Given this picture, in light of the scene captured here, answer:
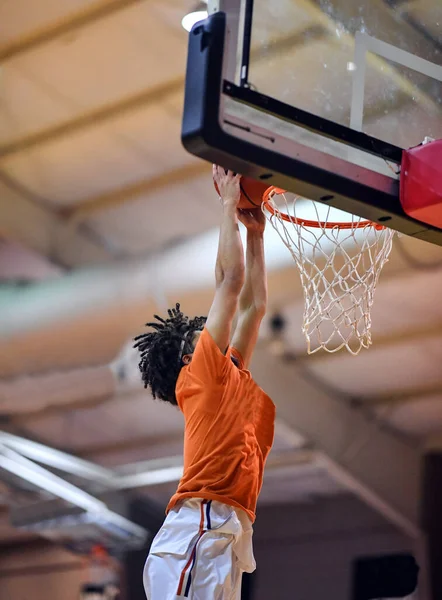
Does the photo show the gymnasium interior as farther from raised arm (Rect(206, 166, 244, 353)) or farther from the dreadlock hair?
the dreadlock hair

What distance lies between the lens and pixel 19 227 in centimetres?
683

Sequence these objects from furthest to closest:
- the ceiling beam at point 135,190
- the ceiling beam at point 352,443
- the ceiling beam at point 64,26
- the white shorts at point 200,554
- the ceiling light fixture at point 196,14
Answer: the ceiling beam at point 352,443 < the ceiling beam at point 135,190 < the ceiling beam at point 64,26 < the ceiling light fixture at point 196,14 < the white shorts at point 200,554

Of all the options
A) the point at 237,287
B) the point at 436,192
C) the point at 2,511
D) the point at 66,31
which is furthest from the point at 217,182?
the point at 2,511

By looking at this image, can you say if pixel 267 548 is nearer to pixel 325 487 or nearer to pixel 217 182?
pixel 325 487

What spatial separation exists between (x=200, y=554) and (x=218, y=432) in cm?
40

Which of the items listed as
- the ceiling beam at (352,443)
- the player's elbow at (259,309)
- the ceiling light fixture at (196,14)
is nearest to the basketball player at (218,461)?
the player's elbow at (259,309)

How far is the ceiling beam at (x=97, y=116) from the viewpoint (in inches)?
226

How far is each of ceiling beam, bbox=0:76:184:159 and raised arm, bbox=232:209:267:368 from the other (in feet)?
7.75

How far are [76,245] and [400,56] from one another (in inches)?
167

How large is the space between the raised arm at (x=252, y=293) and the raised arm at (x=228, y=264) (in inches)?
12.6

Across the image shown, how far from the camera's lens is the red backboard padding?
3.08m

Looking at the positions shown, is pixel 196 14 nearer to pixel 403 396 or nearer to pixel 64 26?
pixel 64 26

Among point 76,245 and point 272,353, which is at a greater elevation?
point 76,245

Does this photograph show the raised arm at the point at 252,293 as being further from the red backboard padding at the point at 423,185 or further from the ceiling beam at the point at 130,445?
the ceiling beam at the point at 130,445
